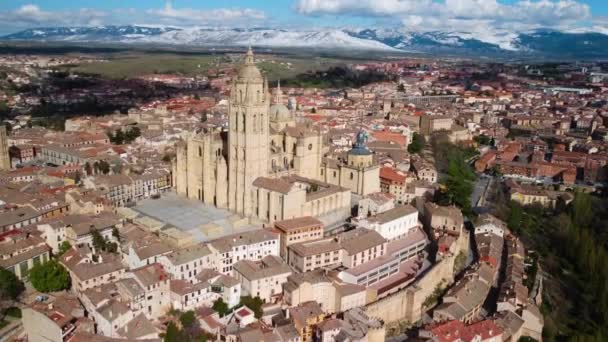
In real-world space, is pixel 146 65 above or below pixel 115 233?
above

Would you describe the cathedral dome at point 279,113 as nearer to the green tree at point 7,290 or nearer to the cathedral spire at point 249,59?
the cathedral spire at point 249,59

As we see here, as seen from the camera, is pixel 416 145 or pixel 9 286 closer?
pixel 9 286

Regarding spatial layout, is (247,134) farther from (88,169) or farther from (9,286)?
(88,169)

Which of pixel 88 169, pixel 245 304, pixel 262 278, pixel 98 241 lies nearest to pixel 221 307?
pixel 245 304

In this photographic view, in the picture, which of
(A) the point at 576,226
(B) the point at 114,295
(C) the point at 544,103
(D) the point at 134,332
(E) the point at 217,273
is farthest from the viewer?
(C) the point at 544,103

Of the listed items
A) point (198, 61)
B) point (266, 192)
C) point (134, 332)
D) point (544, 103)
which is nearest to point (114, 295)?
point (134, 332)

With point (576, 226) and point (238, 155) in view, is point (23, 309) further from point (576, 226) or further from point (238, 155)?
point (576, 226)

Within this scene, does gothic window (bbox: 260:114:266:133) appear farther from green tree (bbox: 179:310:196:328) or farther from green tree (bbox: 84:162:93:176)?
green tree (bbox: 84:162:93:176)
